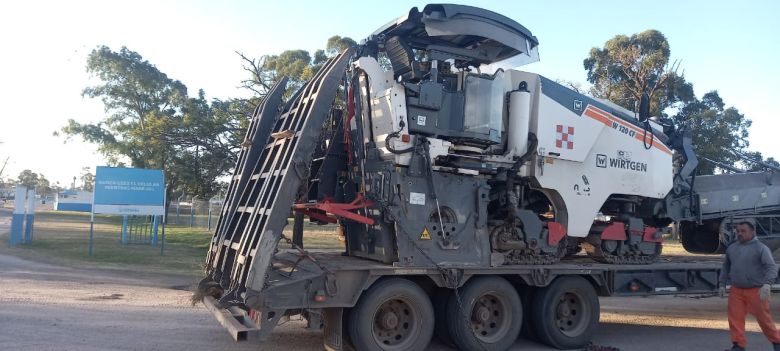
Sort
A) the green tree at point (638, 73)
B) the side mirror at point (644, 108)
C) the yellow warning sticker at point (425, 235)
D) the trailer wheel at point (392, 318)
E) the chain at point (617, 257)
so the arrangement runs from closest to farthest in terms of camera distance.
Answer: the trailer wheel at point (392, 318)
the yellow warning sticker at point (425, 235)
the chain at point (617, 257)
the side mirror at point (644, 108)
the green tree at point (638, 73)

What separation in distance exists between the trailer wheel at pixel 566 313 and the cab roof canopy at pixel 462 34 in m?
3.14

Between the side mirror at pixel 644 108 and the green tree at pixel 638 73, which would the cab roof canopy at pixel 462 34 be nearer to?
the side mirror at pixel 644 108

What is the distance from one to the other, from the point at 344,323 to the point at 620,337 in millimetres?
4396

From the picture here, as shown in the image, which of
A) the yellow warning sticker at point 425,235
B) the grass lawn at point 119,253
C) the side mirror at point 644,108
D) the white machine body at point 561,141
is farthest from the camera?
the grass lawn at point 119,253

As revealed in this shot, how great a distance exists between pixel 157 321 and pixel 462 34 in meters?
5.77

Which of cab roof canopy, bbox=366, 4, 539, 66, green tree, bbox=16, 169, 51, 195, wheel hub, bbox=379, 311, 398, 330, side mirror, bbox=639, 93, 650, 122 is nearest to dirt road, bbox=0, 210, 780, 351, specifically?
wheel hub, bbox=379, 311, 398, 330

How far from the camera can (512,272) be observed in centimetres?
760

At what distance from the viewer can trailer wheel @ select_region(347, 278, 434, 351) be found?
659cm

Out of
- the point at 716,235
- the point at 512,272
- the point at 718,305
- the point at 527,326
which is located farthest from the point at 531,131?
the point at 718,305

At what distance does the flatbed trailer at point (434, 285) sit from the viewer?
6.26m

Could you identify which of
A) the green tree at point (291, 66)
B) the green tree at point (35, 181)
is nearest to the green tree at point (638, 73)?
the green tree at point (291, 66)

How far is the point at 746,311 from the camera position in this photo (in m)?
7.48

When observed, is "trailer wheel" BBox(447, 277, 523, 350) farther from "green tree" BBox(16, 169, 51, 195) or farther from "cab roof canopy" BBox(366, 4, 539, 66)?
Answer: "green tree" BBox(16, 169, 51, 195)

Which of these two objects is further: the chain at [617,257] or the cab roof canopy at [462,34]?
the chain at [617,257]
